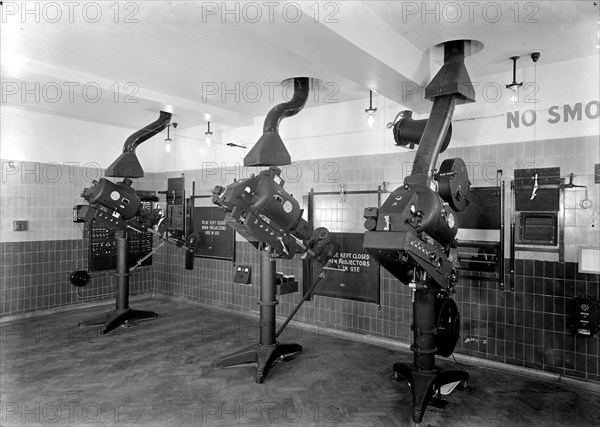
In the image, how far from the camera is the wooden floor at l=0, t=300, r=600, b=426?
11.2 ft

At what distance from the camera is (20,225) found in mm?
6180

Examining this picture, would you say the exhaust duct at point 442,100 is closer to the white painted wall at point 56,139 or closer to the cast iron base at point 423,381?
the cast iron base at point 423,381

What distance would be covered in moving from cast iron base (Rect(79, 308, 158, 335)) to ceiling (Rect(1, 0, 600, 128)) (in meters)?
3.04

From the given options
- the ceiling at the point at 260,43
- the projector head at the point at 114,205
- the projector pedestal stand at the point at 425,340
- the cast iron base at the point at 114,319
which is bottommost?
the cast iron base at the point at 114,319

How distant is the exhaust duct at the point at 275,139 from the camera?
455cm

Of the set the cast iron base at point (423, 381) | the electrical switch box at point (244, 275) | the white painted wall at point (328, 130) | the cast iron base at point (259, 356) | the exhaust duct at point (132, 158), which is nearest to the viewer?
the cast iron base at point (423, 381)

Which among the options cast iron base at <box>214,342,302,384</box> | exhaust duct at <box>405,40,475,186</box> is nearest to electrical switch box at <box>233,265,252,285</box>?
cast iron base at <box>214,342,302,384</box>

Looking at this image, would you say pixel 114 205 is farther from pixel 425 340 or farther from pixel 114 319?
pixel 425 340

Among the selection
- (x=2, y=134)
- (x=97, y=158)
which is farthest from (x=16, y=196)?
(x=97, y=158)

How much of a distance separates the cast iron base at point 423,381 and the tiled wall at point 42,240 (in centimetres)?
559

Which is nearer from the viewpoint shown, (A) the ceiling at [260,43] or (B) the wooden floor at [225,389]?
(A) the ceiling at [260,43]

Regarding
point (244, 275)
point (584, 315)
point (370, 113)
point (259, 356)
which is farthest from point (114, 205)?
point (584, 315)

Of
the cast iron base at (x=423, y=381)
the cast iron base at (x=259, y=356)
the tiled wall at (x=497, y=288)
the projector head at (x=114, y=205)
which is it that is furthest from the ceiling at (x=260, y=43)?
the cast iron base at (x=259, y=356)

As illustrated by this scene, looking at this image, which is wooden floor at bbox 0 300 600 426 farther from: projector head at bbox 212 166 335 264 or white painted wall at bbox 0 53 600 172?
white painted wall at bbox 0 53 600 172
